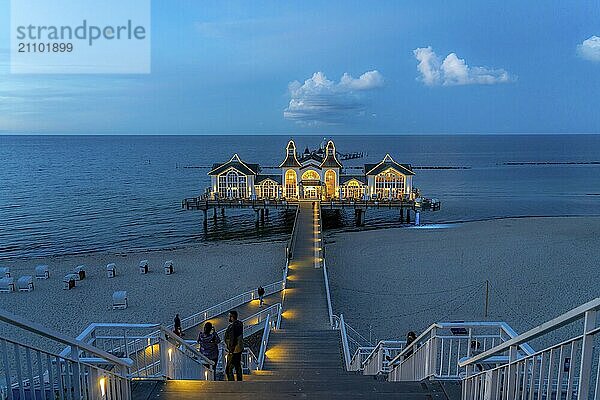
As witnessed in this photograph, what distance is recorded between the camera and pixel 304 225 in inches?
1271

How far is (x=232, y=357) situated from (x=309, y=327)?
7.12 m

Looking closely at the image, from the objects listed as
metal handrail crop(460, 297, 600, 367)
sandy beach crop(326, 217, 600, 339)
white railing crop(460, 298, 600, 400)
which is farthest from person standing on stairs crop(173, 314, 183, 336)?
metal handrail crop(460, 297, 600, 367)

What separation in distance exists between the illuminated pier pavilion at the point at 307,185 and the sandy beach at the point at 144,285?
10.5m

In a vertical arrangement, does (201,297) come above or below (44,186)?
below

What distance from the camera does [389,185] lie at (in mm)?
42344

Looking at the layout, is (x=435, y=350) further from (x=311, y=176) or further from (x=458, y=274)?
(x=311, y=176)

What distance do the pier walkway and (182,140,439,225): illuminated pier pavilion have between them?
16.2 metres

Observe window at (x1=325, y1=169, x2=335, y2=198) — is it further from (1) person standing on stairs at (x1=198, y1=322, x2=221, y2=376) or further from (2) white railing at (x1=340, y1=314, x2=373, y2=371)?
(1) person standing on stairs at (x1=198, y1=322, x2=221, y2=376)

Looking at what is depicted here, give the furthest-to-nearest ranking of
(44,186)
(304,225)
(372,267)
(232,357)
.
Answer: (44,186)
(304,225)
(372,267)
(232,357)

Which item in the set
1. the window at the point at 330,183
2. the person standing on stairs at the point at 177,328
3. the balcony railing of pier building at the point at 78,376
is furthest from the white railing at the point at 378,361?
the window at the point at 330,183

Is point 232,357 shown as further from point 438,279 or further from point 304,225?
point 304,225

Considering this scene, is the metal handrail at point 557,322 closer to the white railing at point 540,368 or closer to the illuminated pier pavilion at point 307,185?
the white railing at point 540,368

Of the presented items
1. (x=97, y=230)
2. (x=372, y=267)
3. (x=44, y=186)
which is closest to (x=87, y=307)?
(x=372, y=267)

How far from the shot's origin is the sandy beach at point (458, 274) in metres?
18.3
